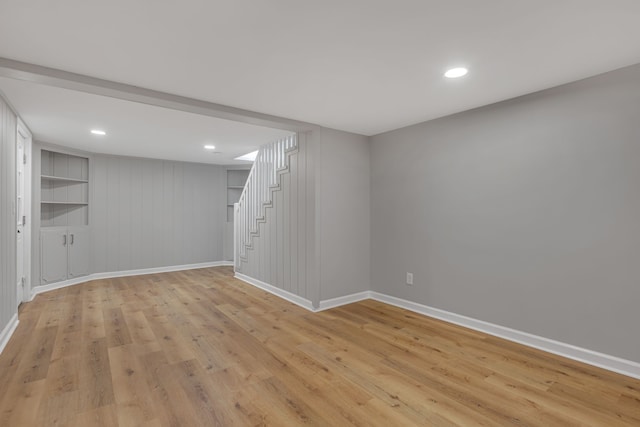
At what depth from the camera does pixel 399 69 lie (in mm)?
2361

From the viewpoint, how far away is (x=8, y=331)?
3.03 m

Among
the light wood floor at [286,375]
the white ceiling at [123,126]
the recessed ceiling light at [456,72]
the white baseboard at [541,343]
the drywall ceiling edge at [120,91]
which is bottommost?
the light wood floor at [286,375]

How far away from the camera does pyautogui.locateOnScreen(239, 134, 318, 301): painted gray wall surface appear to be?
4.00 metres

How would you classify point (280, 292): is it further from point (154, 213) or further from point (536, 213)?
point (154, 213)

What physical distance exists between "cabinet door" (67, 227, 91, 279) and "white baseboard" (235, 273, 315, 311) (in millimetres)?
2662

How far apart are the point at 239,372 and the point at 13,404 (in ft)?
4.56

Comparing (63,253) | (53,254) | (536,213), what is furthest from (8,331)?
(536,213)

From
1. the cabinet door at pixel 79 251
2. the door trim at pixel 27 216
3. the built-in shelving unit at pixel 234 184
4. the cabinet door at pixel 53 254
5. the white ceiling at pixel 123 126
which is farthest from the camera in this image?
the built-in shelving unit at pixel 234 184

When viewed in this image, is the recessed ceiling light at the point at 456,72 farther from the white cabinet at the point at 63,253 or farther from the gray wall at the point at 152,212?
the white cabinet at the point at 63,253

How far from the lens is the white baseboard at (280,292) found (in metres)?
4.05

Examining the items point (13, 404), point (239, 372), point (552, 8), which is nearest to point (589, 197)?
point (552, 8)

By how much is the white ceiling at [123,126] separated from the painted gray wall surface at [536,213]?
2.18 m

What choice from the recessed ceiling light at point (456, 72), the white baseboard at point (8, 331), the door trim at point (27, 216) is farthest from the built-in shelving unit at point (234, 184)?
the recessed ceiling light at point (456, 72)

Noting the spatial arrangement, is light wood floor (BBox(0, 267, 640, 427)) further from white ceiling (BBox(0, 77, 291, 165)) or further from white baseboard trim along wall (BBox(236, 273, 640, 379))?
white ceiling (BBox(0, 77, 291, 165))
